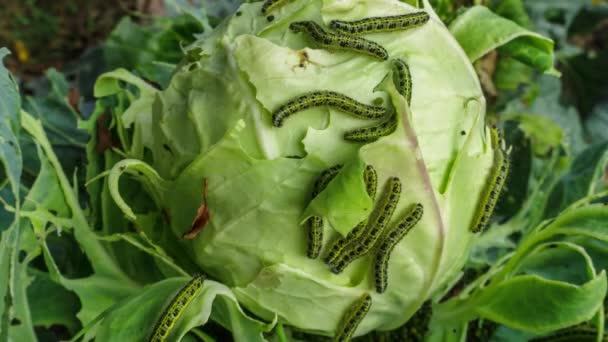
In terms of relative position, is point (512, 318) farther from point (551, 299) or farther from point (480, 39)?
point (480, 39)

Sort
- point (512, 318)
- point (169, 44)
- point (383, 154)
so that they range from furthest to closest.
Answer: point (169, 44)
point (512, 318)
point (383, 154)

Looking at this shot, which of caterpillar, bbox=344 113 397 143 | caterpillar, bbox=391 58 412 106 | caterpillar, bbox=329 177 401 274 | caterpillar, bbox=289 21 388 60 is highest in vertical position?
caterpillar, bbox=289 21 388 60

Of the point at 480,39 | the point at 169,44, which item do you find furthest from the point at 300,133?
the point at 169,44

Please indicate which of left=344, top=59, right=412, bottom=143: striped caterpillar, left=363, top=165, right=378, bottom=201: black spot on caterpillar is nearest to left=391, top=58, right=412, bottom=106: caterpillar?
left=344, top=59, right=412, bottom=143: striped caterpillar

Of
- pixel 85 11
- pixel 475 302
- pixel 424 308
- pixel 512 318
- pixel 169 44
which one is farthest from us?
pixel 85 11

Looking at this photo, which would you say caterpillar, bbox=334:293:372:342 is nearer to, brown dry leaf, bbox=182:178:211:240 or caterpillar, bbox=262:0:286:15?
brown dry leaf, bbox=182:178:211:240

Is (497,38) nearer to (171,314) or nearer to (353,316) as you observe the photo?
(353,316)
